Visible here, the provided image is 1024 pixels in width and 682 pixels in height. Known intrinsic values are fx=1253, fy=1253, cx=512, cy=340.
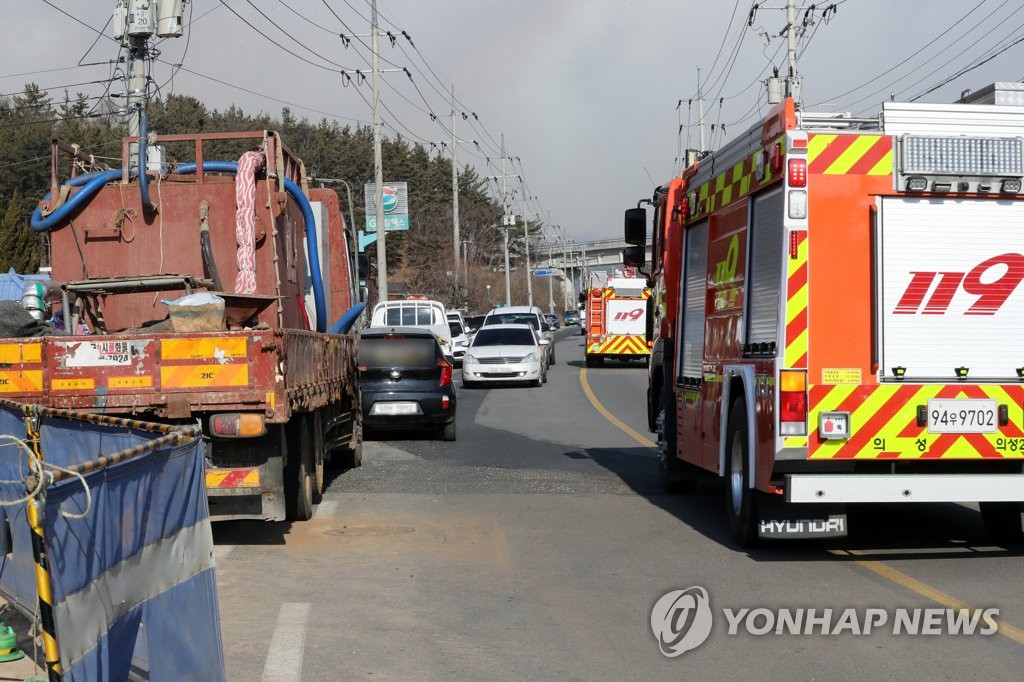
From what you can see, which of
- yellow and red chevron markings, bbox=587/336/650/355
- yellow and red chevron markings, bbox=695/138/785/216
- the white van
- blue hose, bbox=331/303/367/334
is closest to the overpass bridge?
yellow and red chevron markings, bbox=587/336/650/355

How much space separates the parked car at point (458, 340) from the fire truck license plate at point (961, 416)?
32.0 m

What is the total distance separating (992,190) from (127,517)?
6.58 meters

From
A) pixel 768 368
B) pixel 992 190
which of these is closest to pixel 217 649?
pixel 768 368

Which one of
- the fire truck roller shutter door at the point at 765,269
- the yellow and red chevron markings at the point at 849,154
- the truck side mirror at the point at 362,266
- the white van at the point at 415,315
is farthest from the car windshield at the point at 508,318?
the yellow and red chevron markings at the point at 849,154

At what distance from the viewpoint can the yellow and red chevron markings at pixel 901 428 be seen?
8789 millimetres

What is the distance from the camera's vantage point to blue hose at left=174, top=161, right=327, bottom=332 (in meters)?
13.0

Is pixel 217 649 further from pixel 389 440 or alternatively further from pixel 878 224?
pixel 389 440

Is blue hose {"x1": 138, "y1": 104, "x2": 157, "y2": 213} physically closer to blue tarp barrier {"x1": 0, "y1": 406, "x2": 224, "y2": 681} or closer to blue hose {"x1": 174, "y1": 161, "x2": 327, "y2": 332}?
blue hose {"x1": 174, "y1": 161, "x2": 327, "y2": 332}

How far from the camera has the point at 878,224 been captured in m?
8.86

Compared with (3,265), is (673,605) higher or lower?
lower

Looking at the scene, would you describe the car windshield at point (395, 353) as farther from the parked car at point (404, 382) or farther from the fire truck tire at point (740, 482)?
the fire truck tire at point (740, 482)

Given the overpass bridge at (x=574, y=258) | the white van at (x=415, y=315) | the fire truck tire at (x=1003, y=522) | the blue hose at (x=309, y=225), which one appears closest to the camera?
the fire truck tire at (x=1003, y=522)

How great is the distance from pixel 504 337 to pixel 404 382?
14.3 meters

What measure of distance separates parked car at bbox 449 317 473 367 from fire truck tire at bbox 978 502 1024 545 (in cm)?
3107
